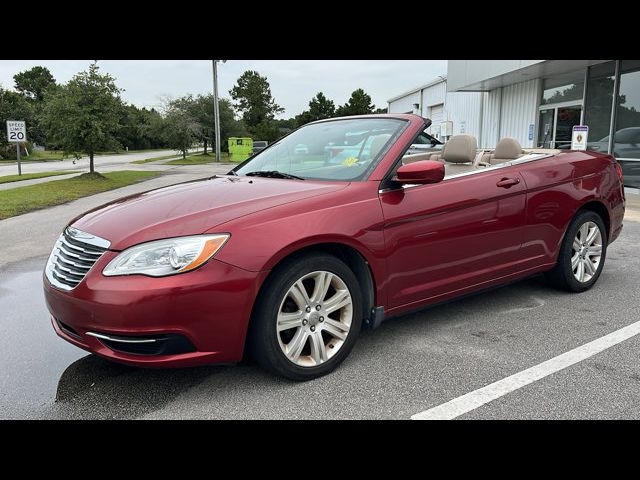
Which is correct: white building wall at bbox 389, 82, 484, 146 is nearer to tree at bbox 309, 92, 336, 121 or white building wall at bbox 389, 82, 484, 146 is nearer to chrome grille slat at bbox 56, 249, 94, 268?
chrome grille slat at bbox 56, 249, 94, 268

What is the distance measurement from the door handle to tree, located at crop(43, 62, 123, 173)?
1624cm

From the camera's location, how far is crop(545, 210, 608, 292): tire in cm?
455

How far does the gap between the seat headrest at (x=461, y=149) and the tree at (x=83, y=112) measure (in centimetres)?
1556

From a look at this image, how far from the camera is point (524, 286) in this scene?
5.03 meters

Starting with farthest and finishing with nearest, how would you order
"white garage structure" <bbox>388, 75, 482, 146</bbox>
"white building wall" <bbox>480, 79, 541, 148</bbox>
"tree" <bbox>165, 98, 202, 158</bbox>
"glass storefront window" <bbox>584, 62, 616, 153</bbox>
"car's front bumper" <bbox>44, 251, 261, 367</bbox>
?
1. "tree" <bbox>165, 98, 202, 158</bbox>
2. "white garage structure" <bbox>388, 75, 482, 146</bbox>
3. "white building wall" <bbox>480, 79, 541, 148</bbox>
4. "glass storefront window" <bbox>584, 62, 616, 153</bbox>
5. "car's front bumper" <bbox>44, 251, 261, 367</bbox>

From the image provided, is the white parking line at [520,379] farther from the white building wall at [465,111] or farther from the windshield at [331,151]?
the white building wall at [465,111]

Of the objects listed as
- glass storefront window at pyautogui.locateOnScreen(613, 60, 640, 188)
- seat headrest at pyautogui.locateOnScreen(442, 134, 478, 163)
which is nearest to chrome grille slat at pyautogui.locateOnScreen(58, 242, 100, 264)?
seat headrest at pyautogui.locateOnScreen(442, 134, 478, 163)

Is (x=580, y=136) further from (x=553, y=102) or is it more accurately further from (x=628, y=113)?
(x=553, y=102)

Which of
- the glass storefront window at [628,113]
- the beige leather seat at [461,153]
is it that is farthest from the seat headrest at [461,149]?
the glass storefront window at [628,113]

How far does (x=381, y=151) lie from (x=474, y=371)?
1.53m

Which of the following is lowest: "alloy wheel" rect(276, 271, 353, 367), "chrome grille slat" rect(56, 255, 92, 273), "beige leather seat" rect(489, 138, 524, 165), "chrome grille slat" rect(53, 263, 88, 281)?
"alloy wheel" rect(276, 271, 353, 367)

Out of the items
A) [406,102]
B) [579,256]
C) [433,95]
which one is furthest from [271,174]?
[406,102]

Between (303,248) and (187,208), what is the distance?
72 centimetres
